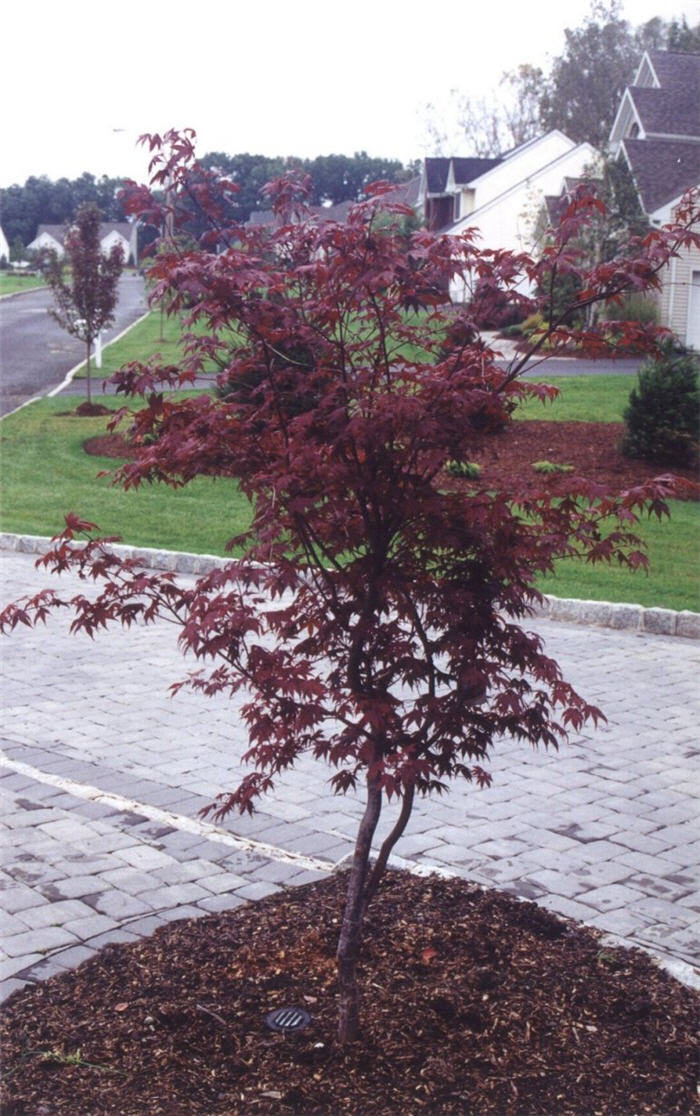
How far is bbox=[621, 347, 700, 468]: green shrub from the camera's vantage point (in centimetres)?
1510

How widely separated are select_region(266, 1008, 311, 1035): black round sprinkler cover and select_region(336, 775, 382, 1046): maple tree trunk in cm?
15

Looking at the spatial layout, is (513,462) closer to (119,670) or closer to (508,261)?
(119,670)

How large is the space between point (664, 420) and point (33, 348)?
23.4 meters

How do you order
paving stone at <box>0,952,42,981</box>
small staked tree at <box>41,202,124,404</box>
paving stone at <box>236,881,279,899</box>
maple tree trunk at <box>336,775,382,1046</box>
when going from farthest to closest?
small staked tree at <box>41,202,124,404</box> → paving stone at <box>236,881,279,899</box> → paving stone at <box>0,952,42,981</box> → maple tree trunk at <box>336,775,382,1046</box>

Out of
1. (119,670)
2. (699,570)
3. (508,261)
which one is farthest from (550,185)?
(508,261)

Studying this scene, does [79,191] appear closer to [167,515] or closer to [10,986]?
[167,515]

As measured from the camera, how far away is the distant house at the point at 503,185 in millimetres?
44344

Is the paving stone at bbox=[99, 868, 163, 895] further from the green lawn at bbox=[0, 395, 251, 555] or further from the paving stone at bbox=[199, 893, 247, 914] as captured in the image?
the green lawn at bbox=[0, 395, 251, 555]

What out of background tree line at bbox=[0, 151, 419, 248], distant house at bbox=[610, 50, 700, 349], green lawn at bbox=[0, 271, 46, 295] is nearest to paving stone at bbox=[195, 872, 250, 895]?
distant house at bbox=[610, 50, 700, 349]

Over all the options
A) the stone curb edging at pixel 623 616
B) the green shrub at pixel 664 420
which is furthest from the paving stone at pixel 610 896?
the green shrub at pixel 664 420

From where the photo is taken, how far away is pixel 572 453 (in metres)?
15.6

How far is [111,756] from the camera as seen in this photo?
22.4 feet

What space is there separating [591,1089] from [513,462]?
12.0 metres

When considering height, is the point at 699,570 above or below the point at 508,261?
below
